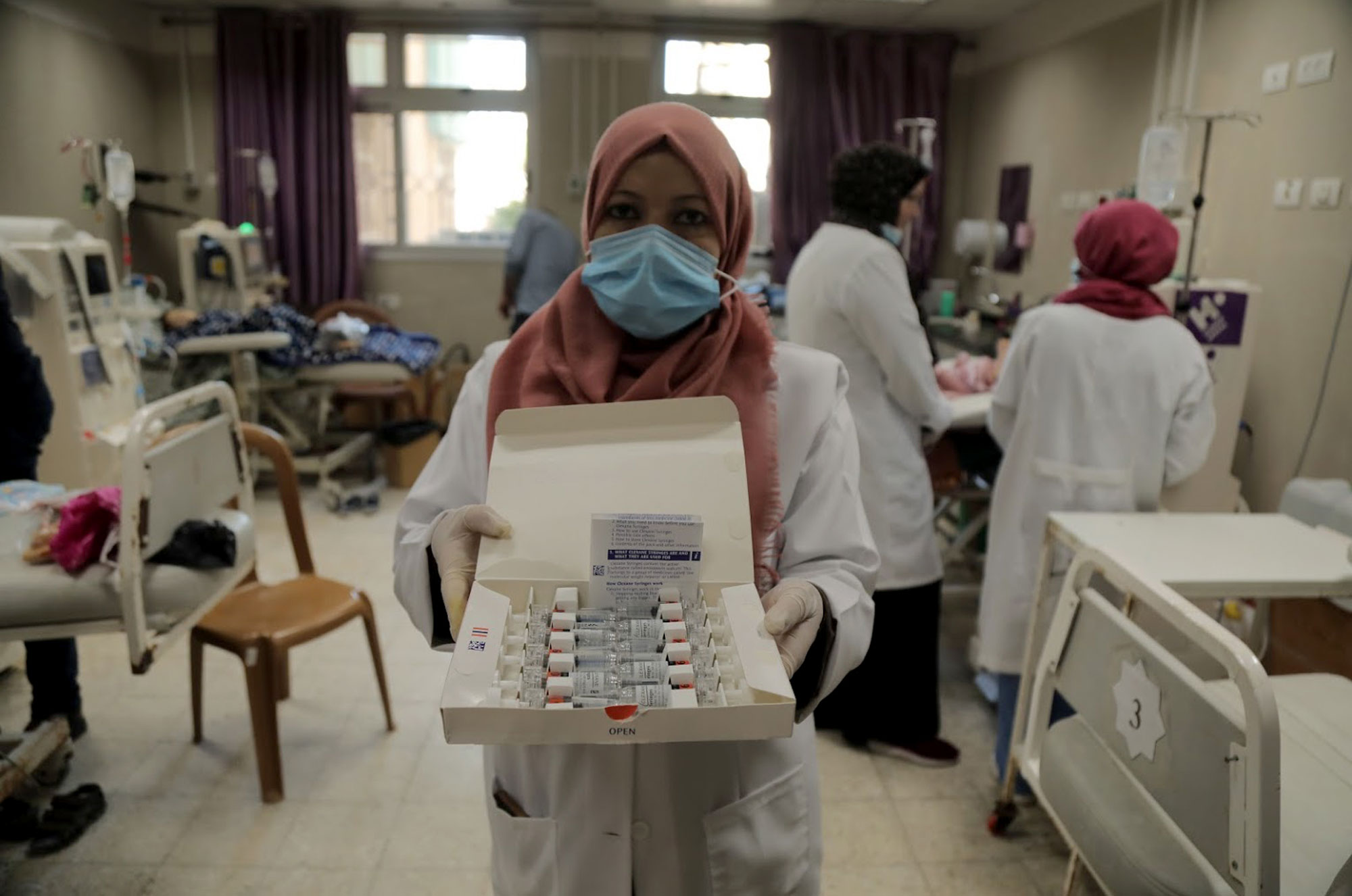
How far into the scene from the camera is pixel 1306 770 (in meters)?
1.46

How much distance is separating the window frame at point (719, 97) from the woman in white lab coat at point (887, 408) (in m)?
3.50

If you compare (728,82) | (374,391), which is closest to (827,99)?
(728,82)

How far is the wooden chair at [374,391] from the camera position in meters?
4.87

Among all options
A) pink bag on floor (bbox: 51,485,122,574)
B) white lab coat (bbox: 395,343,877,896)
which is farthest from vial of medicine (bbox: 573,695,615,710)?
pink bag on floor (bbox: 51,485,122,574)

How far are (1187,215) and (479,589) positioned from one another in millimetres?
2960

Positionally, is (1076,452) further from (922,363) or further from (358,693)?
(358,693)

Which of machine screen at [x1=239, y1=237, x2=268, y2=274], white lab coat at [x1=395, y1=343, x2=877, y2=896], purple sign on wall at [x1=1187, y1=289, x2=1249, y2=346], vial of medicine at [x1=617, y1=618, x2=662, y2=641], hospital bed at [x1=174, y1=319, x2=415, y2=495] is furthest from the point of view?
machine screen at [x1=239, y1=237, x2=268, y2=274]

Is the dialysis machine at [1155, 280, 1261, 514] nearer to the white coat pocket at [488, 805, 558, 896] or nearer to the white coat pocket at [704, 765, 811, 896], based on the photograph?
the white coat pocket at [704, 765, 811, 896]

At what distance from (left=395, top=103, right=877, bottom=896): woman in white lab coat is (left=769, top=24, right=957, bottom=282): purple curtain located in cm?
490

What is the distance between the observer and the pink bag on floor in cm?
179

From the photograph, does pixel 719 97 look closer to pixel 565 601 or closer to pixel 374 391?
pixel 374 391

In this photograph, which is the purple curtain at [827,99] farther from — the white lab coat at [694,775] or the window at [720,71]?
the white lab coat at [694,775]

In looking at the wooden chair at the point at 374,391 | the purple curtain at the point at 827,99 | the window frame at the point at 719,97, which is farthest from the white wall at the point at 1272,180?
the wooden chair at the point at 374,391

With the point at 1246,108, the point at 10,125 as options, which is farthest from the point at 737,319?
the point at 10,125
